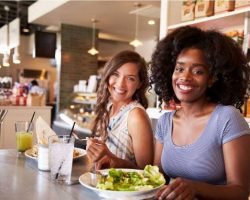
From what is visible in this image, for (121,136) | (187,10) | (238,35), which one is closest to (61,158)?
(121,136)

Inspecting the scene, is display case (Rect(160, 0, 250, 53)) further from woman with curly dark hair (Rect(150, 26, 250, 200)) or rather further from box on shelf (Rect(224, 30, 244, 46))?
woman with curly dark hair (Rect(150, 26, 250, 200))

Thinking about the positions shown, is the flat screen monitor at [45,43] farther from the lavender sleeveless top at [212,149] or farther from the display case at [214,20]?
the lavender sleeveless top at [212,149]

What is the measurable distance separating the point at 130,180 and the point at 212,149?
41 centimetres

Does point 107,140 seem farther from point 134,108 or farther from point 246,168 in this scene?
point 246,168

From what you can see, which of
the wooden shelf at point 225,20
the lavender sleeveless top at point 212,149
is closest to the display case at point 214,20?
the wooden shelf at point 225,20

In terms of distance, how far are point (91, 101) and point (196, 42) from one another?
5159 mm

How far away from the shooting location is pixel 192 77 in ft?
4.74

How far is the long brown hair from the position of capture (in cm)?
191

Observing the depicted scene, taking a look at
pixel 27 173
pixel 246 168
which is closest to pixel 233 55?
pixel 246 168

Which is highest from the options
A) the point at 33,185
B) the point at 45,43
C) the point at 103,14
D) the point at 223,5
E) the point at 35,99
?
the point at 103,14

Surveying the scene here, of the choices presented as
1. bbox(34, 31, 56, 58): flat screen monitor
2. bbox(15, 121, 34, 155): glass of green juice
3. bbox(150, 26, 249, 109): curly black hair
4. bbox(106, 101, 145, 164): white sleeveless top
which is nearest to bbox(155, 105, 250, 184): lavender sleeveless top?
bbox(150, 26, 249, 109): curly black hair

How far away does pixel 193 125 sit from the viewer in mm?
1503

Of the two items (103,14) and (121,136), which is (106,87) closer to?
(121,136)

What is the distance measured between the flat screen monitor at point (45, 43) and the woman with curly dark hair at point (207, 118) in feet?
23.8
